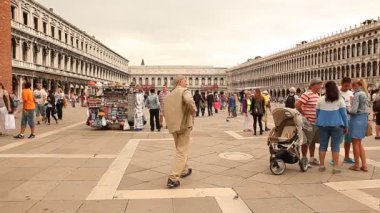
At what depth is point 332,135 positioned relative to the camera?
6.04m

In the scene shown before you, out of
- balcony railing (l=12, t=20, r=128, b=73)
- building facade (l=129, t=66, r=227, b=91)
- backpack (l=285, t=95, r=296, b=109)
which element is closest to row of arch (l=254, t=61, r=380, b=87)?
building facade (l=129, t=66, r=227, b=91)

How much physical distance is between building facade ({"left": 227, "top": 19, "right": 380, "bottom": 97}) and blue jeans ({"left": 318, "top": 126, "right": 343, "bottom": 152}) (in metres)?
48.6

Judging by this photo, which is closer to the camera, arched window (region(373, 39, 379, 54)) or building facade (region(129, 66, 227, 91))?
arched window (region(373, 39, 379, 54))

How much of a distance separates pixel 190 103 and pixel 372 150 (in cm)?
566

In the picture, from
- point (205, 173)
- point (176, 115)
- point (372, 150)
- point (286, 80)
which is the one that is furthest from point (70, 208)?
point (286, 80)

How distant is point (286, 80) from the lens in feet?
278

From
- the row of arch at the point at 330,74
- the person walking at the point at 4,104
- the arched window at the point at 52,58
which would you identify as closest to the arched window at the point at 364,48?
the row of arch at the point at 330,74

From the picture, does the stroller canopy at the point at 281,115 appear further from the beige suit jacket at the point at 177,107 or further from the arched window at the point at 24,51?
the arched window at the point at 24,51

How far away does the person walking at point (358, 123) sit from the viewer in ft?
20.3

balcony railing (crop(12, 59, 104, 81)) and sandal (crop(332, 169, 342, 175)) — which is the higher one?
balcony railing (crop(12, 59, 104, 81))

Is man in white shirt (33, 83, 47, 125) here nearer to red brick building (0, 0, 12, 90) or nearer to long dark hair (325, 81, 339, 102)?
red brick building (0, 0, 12, 90)

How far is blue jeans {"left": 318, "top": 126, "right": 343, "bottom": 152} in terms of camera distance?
5969 mm

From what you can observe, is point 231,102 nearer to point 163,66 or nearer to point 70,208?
point 70,208

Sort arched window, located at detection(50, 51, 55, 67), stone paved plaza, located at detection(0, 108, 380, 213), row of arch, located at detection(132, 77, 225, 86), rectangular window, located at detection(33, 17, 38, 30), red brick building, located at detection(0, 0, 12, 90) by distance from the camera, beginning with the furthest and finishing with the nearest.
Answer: row of arch, located at detection(132, 77, 225, 86)
arched window, located at detection(50, 51, 55, 67)
rectangular window, located at detection(33, 17, 38, 30)
red brick building, located at detection(0, 0, 12, 90)
stone paved plaza, located at detection(0, 108, 380, 213)
